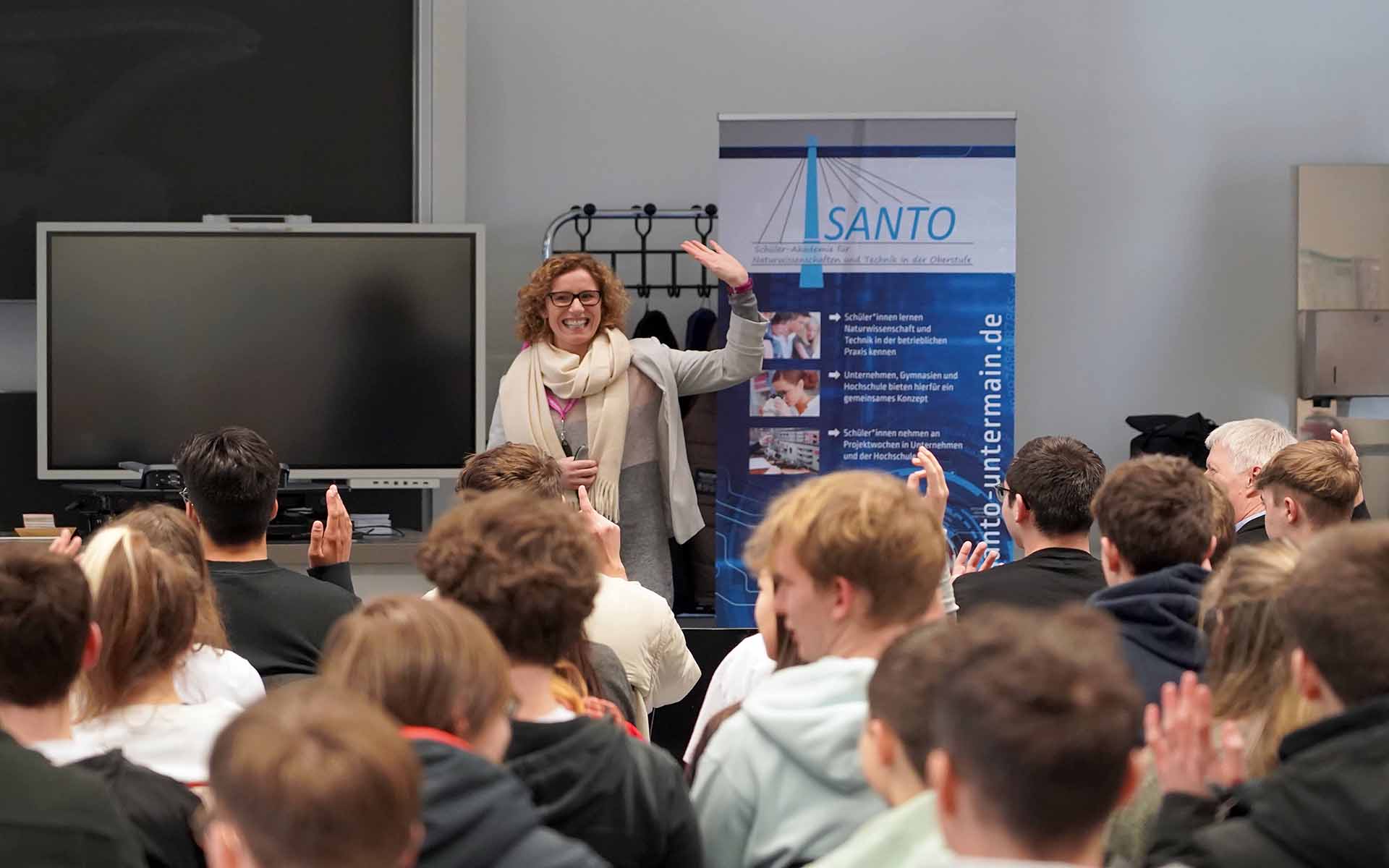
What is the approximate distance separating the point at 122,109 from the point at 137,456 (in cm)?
131

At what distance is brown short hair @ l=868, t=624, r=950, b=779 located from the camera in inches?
57.2

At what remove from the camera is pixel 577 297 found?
471 cm

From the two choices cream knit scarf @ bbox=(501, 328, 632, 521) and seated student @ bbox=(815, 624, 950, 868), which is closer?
seated student @ bbox=(815, 624, 950, 868)

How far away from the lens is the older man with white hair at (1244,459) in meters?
3.83

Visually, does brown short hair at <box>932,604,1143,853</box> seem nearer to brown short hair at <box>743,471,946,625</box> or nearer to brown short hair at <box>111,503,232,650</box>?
brown short hair at <box>743,471,946,625</box>

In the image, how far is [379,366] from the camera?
571 cm

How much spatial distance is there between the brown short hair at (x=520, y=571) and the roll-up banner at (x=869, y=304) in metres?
3.64

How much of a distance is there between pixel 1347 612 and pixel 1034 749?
1.88 feet

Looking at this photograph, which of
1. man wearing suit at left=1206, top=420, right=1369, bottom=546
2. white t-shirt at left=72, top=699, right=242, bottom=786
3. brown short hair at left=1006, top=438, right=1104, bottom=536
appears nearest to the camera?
white t-shirt at left=72, top=699, right=242, bottom=786

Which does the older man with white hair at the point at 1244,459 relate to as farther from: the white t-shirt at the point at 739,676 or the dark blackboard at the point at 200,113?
the dark blackboard at the point at 200,113

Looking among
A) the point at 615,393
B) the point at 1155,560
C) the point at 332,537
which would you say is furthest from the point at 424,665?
the point at 615,393

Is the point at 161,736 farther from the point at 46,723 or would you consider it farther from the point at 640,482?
the point at 640,482

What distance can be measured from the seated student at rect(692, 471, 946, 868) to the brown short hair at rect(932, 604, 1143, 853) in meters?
0.48

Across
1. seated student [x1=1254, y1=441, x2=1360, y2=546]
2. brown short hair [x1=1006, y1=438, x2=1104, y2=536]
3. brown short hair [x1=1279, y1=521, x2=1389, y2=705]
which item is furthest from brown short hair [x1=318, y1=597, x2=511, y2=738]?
seated student [x1=1254, y1=441, x2=1360, y2=546]
